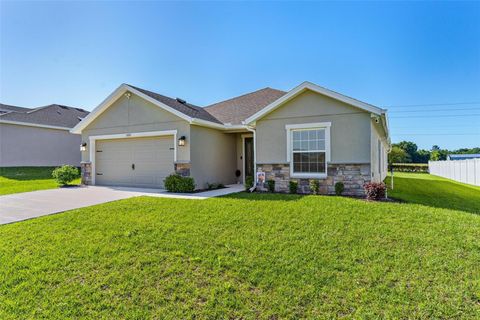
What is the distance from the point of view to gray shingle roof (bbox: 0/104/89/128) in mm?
17234

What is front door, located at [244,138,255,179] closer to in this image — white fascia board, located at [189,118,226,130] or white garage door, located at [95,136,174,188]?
white fascia board, located at [189,118,226,130]

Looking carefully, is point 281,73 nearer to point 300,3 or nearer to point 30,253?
point 300,3

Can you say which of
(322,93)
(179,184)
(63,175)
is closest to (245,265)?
(179,184)

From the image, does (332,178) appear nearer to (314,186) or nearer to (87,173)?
(314,186)

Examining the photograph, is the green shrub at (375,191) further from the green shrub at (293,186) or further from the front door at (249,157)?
the front door at (249,157)

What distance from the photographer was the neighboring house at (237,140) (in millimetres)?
8828

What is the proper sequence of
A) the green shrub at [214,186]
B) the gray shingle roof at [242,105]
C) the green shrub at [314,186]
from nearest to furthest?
the green shrub at [314,186] < the green shrub at [214,186] < the gray shingle roof at [242,105]

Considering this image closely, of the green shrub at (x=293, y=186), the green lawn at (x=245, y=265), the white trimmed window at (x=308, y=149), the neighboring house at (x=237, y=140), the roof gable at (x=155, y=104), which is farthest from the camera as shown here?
the roof gable at (x=155, y=104)

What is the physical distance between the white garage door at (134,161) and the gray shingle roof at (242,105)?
11.4ft

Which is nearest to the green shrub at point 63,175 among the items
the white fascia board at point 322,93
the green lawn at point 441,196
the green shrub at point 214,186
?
the green shrub at point 214,186

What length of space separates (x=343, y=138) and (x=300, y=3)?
18.0 feet

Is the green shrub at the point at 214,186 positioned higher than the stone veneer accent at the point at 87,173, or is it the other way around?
the stone veneer accent at the point at 87,173

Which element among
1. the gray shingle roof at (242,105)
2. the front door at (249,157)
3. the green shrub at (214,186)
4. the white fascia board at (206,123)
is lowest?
the green shrub at (214,186)

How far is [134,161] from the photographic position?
40.2 ft
